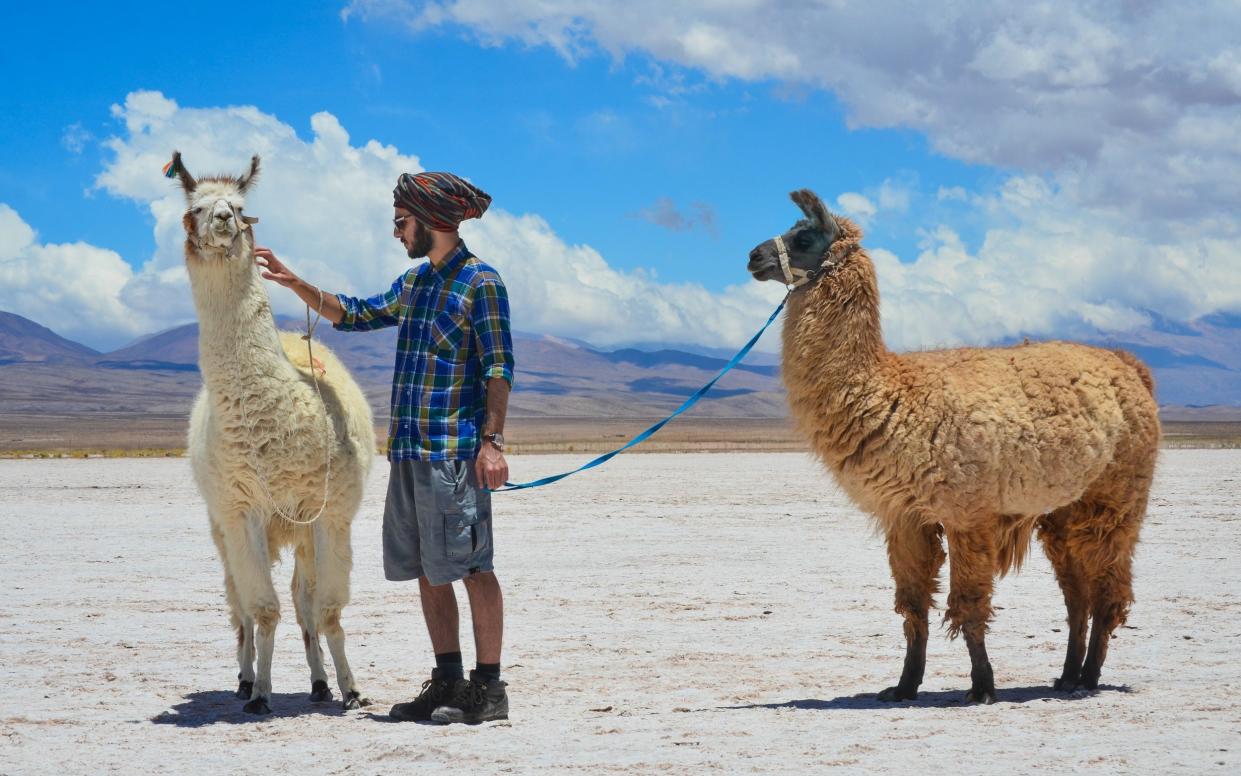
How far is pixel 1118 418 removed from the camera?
6129 millimetres

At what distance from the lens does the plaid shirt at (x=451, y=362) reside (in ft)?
17.0

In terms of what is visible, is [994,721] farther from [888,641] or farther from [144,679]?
[144,679]

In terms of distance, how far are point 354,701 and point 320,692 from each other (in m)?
0.29

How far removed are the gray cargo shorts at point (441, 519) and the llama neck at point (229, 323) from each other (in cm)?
104

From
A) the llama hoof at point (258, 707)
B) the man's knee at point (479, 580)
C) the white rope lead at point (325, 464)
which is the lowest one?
the llama hoof at point (258, 707)

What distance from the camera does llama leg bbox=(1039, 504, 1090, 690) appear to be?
6.31m

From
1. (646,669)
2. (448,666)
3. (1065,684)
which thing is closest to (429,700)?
(448,666)

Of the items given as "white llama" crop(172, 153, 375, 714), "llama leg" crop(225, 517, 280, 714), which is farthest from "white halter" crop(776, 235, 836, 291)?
"llama leg" crop(225, 517, 280, 714)

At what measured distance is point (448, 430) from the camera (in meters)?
5.16

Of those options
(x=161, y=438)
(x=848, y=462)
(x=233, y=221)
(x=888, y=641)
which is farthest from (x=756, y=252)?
(x=161, y=438)

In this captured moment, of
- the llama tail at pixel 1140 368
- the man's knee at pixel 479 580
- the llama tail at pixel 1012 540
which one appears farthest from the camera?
the llama tail at pixel 1140 368

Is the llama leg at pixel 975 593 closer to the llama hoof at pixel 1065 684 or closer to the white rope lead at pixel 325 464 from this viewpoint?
the llama hoof at pixel 1065 684

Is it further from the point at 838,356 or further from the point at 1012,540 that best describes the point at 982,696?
the point at 838,356

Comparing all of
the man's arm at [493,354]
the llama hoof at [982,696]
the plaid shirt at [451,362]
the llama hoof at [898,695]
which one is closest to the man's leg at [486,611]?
the man's arm at [493,354]
